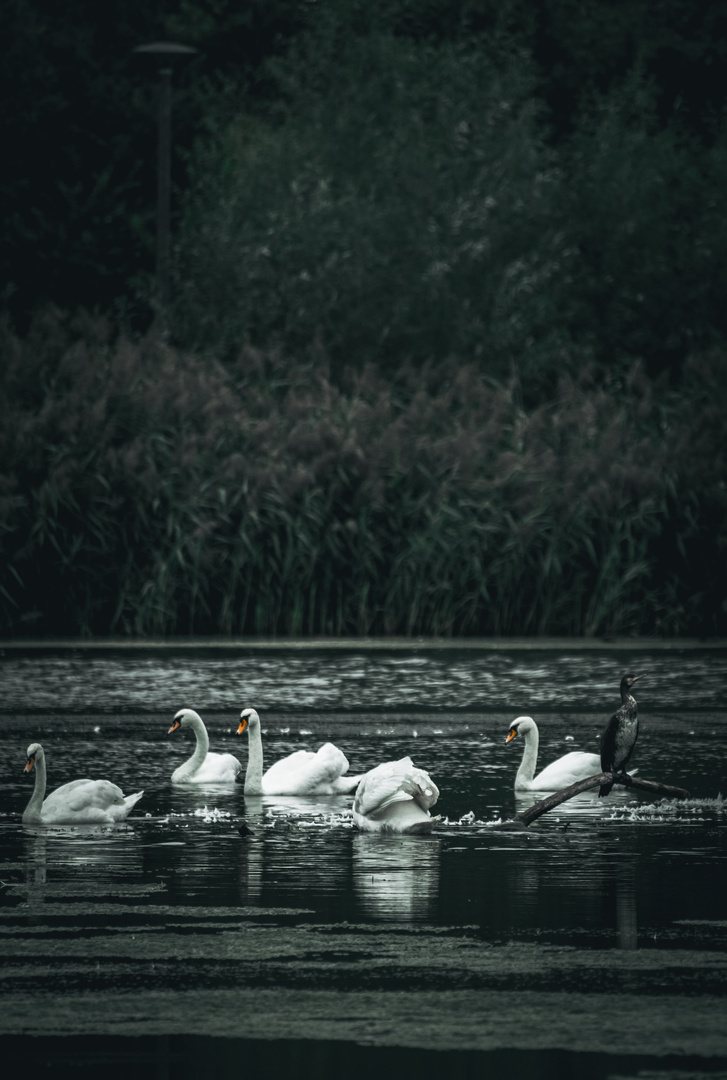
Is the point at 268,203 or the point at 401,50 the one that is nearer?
the point at 268,203

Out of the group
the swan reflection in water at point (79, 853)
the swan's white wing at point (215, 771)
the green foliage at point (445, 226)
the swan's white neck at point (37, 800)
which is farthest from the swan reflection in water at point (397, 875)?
the green foliage at point (445, 226)

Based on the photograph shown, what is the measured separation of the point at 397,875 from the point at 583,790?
1928mm

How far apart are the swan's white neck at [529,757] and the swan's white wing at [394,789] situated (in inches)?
63.4

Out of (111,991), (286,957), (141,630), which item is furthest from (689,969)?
(141,630)

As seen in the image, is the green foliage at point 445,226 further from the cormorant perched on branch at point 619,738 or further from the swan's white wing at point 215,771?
the cormorant perched on branch at point 619,738

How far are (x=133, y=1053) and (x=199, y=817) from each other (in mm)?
5254

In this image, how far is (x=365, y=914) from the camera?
8586 mm

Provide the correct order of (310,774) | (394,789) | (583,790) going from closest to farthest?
(394,789)
(583,790)
(310,774)

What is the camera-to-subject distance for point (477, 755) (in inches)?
555

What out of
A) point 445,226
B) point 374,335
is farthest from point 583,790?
point 445,226

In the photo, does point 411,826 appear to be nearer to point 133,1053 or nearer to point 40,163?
point 133,1053

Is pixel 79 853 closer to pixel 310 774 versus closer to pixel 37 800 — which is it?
pixel 37 800

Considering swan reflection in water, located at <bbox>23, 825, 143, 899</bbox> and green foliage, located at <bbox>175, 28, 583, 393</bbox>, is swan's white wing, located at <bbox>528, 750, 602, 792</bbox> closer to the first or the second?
swan reflection in water, located at <bbox>23, 825, 143, 899</bbox>

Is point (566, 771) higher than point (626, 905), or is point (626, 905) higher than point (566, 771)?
point (626, 905)
